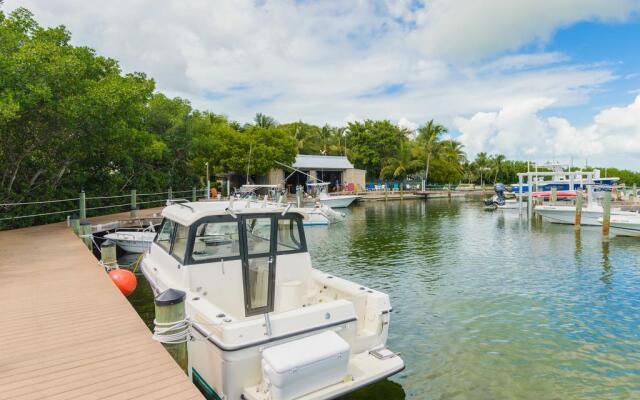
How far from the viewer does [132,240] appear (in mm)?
15703

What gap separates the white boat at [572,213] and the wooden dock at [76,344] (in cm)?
2615

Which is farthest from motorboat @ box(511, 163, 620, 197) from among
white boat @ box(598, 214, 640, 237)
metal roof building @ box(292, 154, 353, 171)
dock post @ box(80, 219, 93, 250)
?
dock post @ box(80, 219, 93, 250)

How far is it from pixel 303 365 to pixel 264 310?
246 cm

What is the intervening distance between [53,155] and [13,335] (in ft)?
46.5

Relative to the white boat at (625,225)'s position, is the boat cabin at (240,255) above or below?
above

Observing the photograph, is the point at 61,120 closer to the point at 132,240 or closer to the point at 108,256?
the point at 132,240

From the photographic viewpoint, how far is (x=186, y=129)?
94.8 feet

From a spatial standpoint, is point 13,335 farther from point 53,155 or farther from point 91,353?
point 53,155

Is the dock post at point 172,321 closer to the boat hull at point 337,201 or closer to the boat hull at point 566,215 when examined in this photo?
the boat hull at point 566,215

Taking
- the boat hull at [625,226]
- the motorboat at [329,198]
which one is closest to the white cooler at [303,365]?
the boat hull at [625,226]

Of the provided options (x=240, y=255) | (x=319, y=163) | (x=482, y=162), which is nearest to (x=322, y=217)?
(x=240, y=255)

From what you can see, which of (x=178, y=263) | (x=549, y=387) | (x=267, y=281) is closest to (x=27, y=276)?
(x=178, y=263)

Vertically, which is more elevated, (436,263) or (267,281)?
(267,281)

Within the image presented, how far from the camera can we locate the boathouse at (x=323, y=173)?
1950 inches
